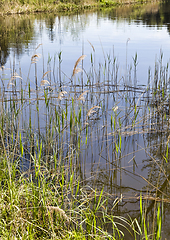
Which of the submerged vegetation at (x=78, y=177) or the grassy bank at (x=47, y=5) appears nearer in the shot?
the submerged vegetation at (x=78, y=177)

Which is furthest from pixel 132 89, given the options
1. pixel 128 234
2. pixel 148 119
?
pixel 128 234

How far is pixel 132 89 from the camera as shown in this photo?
182 inches

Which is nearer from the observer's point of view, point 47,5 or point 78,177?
point 78,177

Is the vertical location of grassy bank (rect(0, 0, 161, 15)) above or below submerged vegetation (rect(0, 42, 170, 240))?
above

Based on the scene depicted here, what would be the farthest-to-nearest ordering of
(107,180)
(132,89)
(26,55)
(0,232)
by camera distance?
1. (26,55)
2. (132,89)
3. (107,180)
4. (0,232)

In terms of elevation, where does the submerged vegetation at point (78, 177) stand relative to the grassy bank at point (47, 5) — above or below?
below

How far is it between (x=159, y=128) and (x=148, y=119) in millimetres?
245

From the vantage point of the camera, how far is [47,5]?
63.8ft

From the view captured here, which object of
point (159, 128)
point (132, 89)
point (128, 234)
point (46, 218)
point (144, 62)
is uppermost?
point (144, 62)

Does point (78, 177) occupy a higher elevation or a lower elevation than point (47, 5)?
lower

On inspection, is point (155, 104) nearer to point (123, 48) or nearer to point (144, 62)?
point (144, 62)

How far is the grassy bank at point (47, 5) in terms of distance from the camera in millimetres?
16256

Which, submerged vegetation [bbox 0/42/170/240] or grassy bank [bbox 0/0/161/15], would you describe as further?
grassy bank [bbox 0/0/161/15]

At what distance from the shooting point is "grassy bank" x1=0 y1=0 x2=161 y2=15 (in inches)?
640
